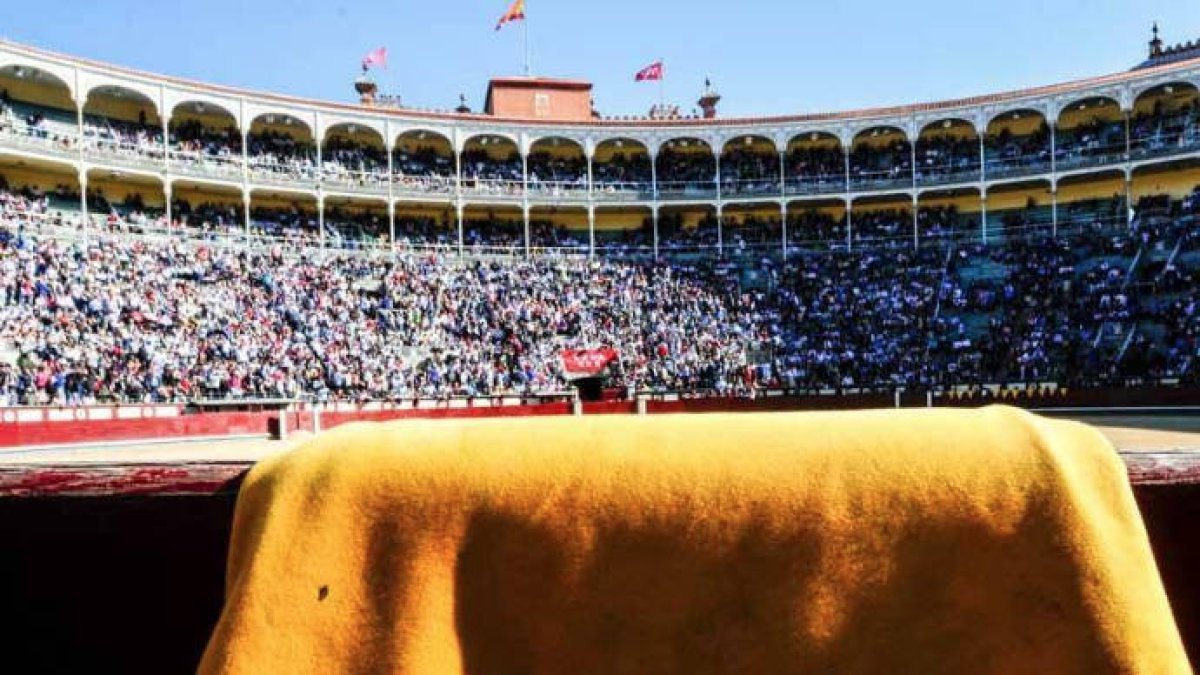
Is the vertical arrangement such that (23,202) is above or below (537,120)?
below

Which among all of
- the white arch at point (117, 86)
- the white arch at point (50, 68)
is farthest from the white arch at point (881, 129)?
the white arch at point (50, 68)

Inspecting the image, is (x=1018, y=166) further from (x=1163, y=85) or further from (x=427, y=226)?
(x=427, y=226)

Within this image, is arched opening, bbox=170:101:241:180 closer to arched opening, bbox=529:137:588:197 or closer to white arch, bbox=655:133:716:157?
arched opening, bbox=529:137:588:197

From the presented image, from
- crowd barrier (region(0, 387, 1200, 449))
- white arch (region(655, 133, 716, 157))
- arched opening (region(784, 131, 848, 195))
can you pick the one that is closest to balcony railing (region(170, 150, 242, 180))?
crowd barrier (region(0, 387, 1200, 449))

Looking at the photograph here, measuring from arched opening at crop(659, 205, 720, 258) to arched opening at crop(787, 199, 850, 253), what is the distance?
419 centimetres

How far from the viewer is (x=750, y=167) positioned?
46969 mm

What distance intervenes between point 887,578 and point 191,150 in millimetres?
43082

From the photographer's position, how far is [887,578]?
5.12 feet

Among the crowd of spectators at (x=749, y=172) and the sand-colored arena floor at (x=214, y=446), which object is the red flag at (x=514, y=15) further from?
the sand-colored arena floor at (x=214, y=446)

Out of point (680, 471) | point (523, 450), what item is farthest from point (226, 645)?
point (680, 471)

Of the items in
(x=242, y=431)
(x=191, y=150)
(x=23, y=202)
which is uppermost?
(x=191, y=150)

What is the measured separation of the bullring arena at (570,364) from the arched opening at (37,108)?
26 centimetres

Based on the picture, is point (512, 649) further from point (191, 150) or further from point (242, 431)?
point (191, 150)

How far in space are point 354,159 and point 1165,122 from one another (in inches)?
1603
